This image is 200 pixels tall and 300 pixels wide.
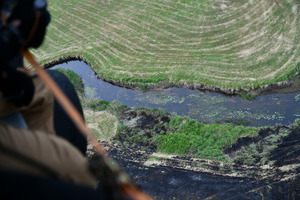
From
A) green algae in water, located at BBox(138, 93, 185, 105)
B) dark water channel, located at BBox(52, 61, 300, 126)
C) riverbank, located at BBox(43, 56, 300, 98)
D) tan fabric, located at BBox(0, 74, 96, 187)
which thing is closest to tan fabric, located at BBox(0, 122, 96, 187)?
tan fabric, located at BBox(0, 74, 96, 187)

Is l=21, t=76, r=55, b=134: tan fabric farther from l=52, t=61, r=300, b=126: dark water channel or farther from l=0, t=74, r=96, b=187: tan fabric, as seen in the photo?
l=52, t=61, r=300, b=126: dark water channel

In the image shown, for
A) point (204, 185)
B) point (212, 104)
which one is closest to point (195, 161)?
point (204, 185)

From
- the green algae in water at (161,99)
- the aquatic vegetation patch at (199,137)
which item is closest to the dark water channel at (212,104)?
the green algae in water at (161,99)

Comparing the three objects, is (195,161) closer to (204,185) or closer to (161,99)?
(204,185)

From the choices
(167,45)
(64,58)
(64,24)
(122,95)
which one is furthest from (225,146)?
(64,24)

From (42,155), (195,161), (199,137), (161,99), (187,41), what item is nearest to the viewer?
(42,155)

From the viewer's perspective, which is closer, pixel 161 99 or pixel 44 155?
pixel 44 155
